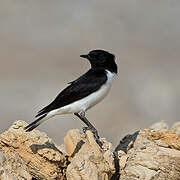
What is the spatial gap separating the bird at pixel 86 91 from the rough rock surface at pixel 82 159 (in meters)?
1.29

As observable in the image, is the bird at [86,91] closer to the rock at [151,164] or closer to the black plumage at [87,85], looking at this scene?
the black plumage at [87,85]

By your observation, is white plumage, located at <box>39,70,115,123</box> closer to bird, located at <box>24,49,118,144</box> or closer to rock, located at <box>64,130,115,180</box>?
bird, located at <box>24,49,118,144</box>

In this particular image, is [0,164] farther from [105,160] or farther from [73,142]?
[73,142]

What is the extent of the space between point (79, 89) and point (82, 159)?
10.2 ft

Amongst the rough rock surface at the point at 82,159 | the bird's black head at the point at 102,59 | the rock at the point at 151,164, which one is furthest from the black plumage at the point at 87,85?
the rock at the point at 151,164

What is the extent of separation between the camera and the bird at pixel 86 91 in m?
10.0

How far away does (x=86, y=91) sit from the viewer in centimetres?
1038

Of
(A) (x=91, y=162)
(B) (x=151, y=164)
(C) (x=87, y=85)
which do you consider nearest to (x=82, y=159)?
(A) (x=91, y=162)

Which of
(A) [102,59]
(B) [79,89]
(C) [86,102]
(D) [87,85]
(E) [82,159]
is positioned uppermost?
(A) [102,59]

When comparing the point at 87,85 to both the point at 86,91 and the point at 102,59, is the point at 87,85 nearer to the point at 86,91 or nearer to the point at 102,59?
the point at 86,91

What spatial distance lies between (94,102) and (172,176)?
3343mm

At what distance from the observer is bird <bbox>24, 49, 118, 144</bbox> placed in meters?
10.0

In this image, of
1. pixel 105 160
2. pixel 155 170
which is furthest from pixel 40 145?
pixel 155 170

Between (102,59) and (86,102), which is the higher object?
(102,59)
